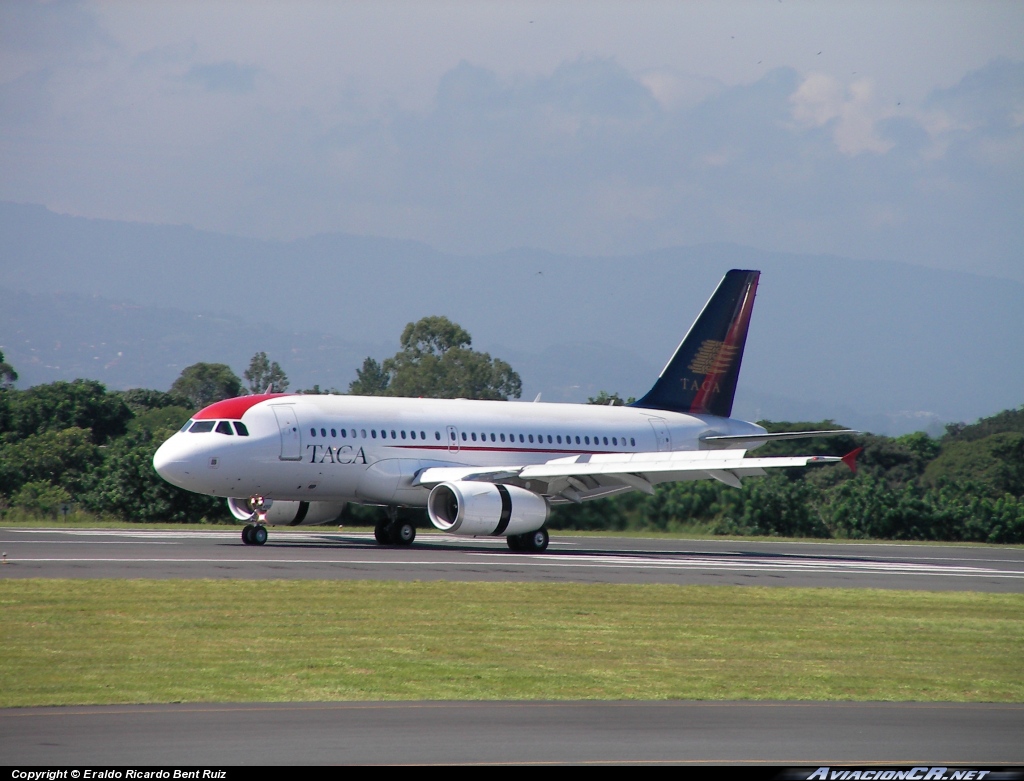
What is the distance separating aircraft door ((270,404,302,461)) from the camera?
35562 millimetres

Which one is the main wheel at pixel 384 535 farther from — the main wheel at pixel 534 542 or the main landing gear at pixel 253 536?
the main landing gear at pixel 253 536

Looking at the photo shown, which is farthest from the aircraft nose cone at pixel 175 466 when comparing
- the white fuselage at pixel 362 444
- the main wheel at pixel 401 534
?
the main wheel at pixel 401 534

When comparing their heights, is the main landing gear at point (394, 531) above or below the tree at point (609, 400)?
below

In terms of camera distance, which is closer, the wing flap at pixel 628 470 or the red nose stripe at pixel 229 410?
the red nose stripe at pixel 229 410

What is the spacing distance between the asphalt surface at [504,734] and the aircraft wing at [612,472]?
69.6ft

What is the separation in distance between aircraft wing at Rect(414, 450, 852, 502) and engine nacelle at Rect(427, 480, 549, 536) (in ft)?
2.50

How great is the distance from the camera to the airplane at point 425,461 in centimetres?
3484

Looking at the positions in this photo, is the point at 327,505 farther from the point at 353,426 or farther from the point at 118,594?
the point at 118,594

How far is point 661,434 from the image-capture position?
44625 millimetres

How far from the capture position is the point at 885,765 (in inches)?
449

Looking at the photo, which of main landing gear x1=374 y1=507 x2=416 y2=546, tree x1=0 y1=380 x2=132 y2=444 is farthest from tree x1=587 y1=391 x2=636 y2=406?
tree x1=0 y1=380 x2=132 y2=444

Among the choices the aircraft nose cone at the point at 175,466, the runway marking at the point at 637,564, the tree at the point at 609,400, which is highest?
the tree at the point at 609,400

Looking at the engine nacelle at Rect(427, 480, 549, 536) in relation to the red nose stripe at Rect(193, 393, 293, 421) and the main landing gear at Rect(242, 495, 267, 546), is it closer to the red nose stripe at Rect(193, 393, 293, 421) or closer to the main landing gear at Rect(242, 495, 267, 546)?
the main landing gear at Rect(242, 495, 267, 546)

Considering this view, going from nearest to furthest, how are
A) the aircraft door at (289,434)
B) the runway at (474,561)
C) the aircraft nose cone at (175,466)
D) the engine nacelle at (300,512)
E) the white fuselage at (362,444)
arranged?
1. the runway at (474,561)
2. the aircraft nose cone at (175,466)
3. the white fuselage at (362,444)
4. the aircraft door at (289,434)
5. the engine nacelle at (300,512)
